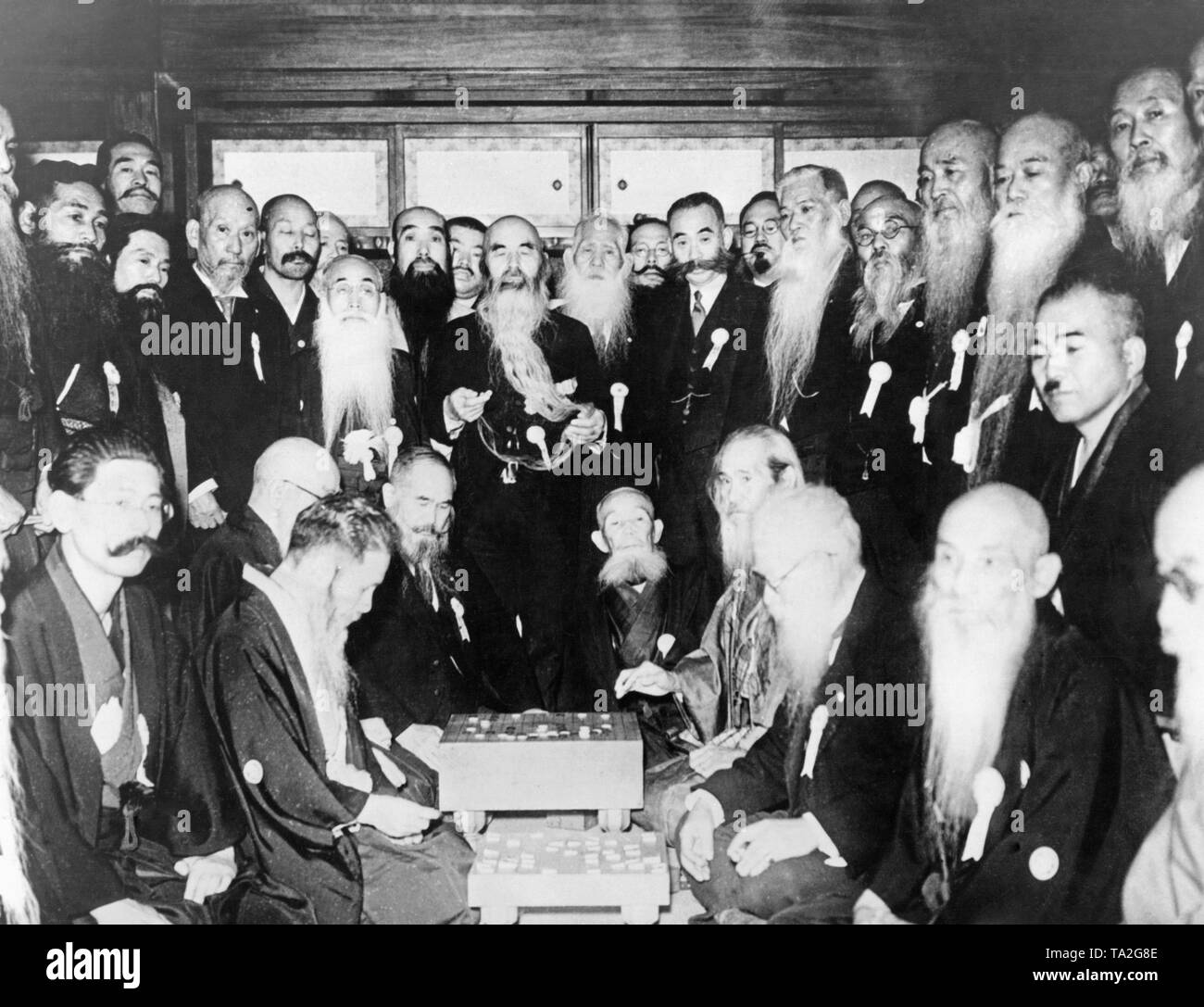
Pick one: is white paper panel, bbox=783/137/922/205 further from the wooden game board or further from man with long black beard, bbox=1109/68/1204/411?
the wooden game board

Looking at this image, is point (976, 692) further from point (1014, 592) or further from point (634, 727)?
point (634, 727)

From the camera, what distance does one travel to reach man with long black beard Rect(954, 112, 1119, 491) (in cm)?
346

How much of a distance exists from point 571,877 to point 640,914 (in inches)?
9.6

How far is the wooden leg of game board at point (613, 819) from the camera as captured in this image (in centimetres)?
332

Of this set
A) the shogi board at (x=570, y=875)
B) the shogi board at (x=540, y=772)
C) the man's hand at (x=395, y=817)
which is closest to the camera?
the shogi board at (x=570, y=875)

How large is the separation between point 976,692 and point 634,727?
3.48ft

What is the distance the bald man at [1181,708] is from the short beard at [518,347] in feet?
6.20

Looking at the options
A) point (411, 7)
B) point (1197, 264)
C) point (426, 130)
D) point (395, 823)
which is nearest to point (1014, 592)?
point (1197, 264)

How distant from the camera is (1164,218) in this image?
346 centimetres

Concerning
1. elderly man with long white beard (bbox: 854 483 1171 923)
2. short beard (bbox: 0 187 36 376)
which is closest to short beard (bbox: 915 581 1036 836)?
elderly man with long white beard (bbox: 854 483 1171 923)

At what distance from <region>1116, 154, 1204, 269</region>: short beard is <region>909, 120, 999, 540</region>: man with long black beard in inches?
15.9

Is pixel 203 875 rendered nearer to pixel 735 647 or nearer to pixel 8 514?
pixel 8 514

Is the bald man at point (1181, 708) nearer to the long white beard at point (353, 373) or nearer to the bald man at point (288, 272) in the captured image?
the long white beard at point (353, 373)

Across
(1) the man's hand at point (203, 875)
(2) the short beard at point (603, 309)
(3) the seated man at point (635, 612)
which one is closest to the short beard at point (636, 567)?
(3) the seated man at point (635, 612)
